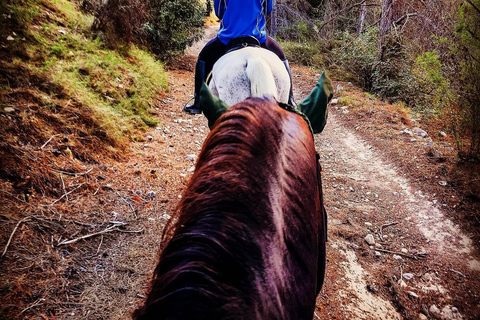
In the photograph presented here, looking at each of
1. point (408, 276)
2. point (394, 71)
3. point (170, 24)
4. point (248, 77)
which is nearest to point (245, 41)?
point (248, 77)

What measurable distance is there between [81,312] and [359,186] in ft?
12.8

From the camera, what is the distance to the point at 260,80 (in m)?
1.89

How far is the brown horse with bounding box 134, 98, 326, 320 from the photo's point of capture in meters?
0.56

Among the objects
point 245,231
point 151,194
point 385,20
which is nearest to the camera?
point 245,231

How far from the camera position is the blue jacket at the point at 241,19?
9.84 ft

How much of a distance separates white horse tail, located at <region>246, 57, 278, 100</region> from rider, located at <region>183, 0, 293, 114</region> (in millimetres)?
957

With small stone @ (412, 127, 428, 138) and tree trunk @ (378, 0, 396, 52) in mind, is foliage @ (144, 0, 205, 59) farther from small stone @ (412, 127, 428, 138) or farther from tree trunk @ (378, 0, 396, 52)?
small stone @ (412, 127, 428, 138)

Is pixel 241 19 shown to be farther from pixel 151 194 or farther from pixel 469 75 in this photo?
pixel 469 75

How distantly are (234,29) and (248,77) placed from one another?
1.36 meters

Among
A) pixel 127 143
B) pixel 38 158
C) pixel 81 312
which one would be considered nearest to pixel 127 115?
pixel 127 143

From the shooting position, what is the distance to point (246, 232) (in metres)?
0.66

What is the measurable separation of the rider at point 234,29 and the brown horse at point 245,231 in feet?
6.86

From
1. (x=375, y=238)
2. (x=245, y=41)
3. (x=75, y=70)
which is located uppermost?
(x=245, y=41)

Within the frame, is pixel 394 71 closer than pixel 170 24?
Yes
